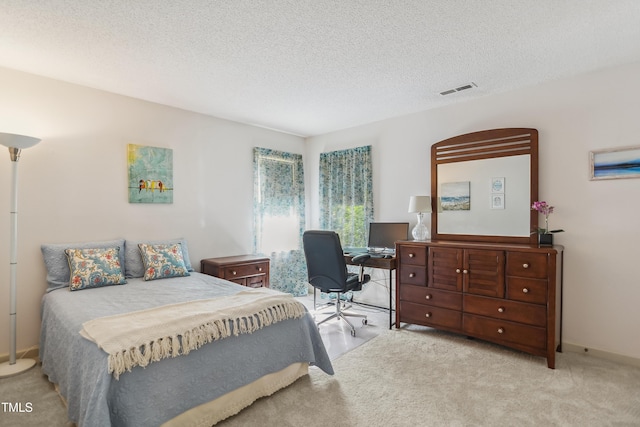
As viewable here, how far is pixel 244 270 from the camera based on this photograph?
→ 380cm

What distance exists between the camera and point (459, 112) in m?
3.59

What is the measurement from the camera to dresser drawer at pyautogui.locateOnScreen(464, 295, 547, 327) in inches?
105

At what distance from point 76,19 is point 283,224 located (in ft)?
10.7

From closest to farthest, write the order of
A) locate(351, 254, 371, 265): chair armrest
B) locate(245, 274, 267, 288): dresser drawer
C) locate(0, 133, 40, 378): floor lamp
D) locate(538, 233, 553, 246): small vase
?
locate(0, 133, 40, 378): floor lamp → locate(538, 233, 553, 246): small vase → locate(351, 254, 371, 265): chair armrest → locate(245, 274, 267, 288): dresser drawer

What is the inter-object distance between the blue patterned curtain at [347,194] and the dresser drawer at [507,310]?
5.48 feet

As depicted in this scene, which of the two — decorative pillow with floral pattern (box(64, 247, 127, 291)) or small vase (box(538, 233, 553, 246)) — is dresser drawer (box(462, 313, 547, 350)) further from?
decorative pillow with floral pattern (box(64, 247, 127, 291))

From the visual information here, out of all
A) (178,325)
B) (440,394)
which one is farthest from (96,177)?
(440,394)

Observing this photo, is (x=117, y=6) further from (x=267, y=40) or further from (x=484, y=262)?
(x=484, y=262)

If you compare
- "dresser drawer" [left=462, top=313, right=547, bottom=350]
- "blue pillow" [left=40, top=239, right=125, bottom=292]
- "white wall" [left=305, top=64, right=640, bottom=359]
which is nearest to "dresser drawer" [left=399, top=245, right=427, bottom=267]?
"dresser drawer" [left=462, top=313, right=547, bottom=350]

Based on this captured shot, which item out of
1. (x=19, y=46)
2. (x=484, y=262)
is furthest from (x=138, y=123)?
(x=484, y=262)

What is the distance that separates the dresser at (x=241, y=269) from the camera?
144 inches

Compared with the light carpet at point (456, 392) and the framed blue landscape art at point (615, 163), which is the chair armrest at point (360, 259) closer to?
the light carpet at point (456, 392)

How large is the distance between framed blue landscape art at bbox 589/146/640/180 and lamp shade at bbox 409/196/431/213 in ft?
4.71

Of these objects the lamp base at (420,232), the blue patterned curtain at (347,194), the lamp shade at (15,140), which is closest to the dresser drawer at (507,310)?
the lamp base at (420,232)
